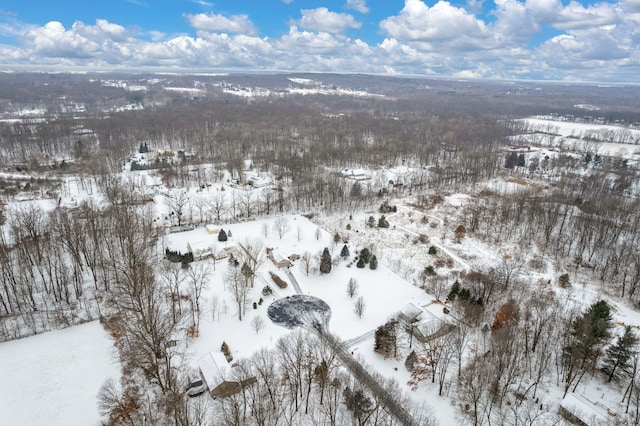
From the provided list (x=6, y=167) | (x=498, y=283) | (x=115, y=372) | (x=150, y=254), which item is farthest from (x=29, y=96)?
(x=498, y=283)

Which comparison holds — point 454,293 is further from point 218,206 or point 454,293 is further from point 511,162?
point 511,162

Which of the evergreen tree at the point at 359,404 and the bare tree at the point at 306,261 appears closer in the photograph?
the evergreen tree at the point at 359,404

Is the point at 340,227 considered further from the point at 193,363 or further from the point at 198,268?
the point at 193,363

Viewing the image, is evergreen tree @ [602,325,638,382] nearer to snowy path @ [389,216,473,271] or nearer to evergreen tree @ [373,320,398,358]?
evergreen tree @ [373,320,398,358]

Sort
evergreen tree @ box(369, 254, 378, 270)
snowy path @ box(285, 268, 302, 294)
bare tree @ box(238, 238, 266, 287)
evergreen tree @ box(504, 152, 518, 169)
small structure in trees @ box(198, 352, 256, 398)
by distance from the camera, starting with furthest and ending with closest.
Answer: evergreen tree @ box(504, 152, 518, 169), evergreen tree @ box(369, 254, 378, 270), bare tree @ box(238, 238, 266, 287), snowy path @ box(285, 268, 302, 294), small structure in trees @ box(198, 352, 256, 398)

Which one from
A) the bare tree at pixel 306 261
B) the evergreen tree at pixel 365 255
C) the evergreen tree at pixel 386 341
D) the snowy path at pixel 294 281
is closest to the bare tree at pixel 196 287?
the snowy path at pixel 294 281

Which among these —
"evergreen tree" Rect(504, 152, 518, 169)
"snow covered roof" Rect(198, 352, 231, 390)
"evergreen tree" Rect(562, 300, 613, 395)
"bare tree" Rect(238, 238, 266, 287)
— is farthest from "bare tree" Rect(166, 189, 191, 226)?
"evergreen tree" Rect(504, 152, 518, 169)

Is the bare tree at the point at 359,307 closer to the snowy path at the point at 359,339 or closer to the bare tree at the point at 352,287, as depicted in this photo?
the bare tree at the point at 352,287
